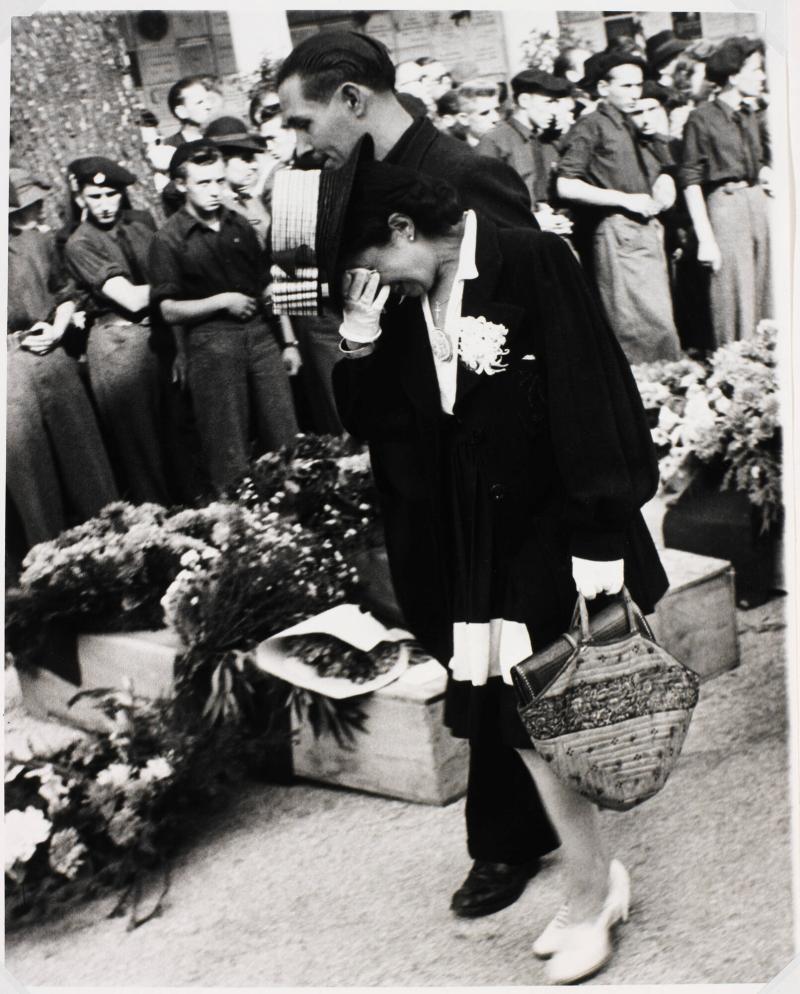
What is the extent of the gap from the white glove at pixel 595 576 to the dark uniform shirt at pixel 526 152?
103 centimetres

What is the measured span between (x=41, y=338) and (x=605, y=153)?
4.73 ft

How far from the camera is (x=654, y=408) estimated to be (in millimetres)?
2947

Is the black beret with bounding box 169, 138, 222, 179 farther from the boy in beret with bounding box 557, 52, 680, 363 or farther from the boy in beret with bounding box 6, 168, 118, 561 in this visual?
the boy in beret with bounding box 557, 52, 680, 363

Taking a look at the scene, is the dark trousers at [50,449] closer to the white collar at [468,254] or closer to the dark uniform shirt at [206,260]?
the dark uniform shirt at [206,260]

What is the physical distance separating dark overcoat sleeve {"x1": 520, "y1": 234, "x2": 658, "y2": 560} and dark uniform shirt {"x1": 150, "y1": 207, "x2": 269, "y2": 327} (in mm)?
791

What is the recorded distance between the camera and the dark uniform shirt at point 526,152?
2848 millimetres

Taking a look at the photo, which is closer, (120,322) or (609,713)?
(609,713)

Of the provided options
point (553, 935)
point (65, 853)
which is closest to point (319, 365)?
point (65, 853)

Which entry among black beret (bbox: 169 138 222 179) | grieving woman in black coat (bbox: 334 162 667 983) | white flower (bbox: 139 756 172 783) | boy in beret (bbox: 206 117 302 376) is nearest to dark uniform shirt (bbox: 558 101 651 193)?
grieving woman in black coat (bbox: 334 162 667 983)

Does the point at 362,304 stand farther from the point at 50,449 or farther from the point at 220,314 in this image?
the point at 50,449

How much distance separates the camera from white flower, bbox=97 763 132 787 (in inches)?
106

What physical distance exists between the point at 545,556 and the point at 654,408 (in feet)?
2.49

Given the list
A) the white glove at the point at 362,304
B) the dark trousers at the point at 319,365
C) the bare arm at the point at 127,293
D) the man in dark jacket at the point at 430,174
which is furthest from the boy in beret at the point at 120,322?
the white glove at the point at 362,304

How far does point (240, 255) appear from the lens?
2791mm
